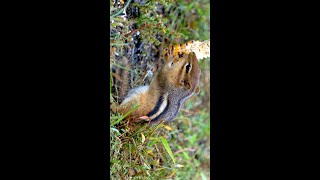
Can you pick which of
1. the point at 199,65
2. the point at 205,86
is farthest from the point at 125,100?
the point at 205,86

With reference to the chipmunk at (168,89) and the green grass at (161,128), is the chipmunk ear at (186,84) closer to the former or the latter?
the chipmunk at (168,89)

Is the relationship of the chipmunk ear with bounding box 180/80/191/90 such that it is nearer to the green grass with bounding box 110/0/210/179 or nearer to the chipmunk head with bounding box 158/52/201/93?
→ the chipmunk head with bounding box 158/52/201/93

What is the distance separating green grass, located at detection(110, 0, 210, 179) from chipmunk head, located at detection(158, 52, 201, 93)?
77mm

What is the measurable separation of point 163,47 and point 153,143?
0.39 m

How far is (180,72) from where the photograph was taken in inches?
68.3

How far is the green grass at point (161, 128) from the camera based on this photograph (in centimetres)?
162

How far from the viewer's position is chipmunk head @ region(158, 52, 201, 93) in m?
1.73

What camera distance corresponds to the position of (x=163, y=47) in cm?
173

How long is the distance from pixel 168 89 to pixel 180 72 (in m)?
0.08

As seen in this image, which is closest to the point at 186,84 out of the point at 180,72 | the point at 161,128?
the point at 180,72

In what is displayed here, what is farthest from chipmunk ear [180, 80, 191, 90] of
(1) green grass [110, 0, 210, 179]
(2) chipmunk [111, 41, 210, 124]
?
(1) green grass [110, 0, 210, 179]

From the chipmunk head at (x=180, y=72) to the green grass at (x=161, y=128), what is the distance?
8 centimetres

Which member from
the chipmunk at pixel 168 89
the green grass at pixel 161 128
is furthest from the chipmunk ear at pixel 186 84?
the green grass at pixel 161 128

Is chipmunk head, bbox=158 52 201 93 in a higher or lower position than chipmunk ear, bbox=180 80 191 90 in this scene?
higher
